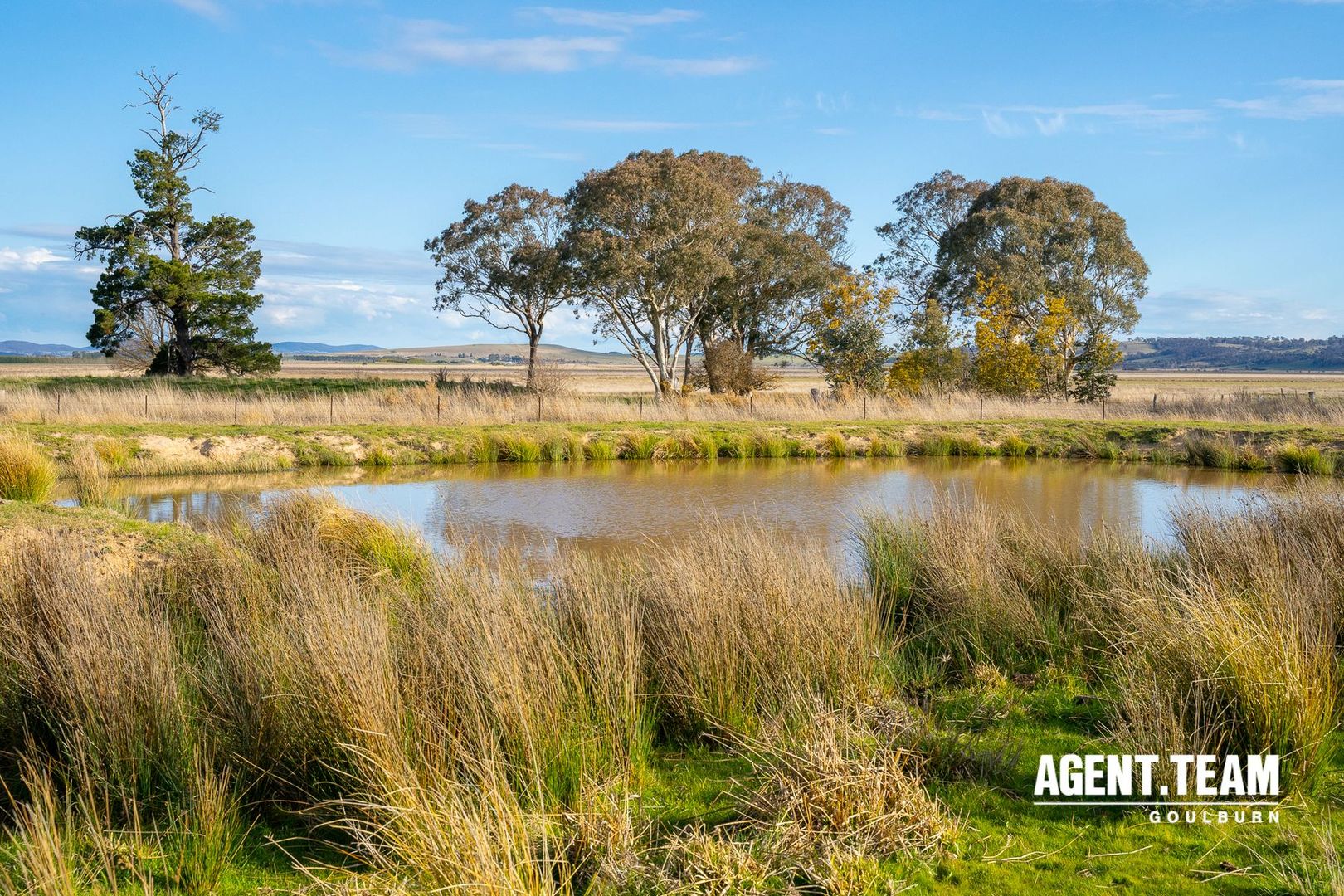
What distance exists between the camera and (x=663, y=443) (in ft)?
73.5

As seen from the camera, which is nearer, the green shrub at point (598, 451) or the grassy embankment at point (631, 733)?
the grassy embankment at point (631, 733)

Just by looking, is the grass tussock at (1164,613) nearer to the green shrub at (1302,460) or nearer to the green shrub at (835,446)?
the green shrub at (1302,460)

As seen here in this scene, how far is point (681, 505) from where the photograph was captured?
1445 cm

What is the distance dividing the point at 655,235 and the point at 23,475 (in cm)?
2349

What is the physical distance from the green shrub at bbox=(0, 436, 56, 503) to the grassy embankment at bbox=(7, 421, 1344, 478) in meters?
3.03

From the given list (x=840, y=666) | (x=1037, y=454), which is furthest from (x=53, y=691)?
(x=1037, y=454)

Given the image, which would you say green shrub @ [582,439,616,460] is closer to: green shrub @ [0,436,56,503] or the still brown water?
the still brown water

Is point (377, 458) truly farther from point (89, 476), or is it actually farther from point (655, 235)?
point (655, 235)

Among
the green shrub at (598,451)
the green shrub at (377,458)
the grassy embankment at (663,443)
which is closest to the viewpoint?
the grassy embankment at (663,443)

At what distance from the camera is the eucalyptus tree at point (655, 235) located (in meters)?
33.0

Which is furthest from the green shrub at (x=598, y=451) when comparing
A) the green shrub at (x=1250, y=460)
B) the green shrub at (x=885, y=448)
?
the green shrub at (x=1250, y=460)

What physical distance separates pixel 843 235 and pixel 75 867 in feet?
133

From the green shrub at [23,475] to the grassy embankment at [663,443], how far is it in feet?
9.96

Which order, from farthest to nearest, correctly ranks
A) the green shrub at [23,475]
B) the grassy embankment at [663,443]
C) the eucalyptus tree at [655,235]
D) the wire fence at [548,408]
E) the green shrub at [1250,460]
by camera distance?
the eucalyptus tree at [655,235] < the wire fence at [548,408] < the green shrub at [1250,460] < the grassy embankment at [663,443] < the green shrub at [23,475]
